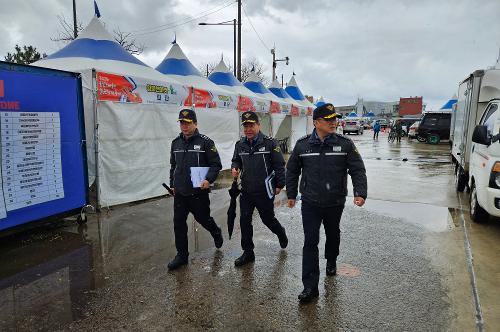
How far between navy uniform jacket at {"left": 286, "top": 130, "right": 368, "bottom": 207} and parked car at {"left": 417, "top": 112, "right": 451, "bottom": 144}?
25.2m

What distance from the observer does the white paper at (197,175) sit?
417cm

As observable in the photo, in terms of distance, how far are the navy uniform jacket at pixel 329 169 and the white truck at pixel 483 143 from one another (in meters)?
2.91

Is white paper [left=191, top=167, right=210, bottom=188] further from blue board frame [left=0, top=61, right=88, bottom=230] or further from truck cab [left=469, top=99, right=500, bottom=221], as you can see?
truck cab [left=469, top=99, right=500, bottom=221]

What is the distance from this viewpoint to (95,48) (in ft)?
25.0

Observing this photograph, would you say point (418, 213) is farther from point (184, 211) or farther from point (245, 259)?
point (184, 211)

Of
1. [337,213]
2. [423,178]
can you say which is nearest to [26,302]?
[337,213]

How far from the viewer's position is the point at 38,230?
576 cm

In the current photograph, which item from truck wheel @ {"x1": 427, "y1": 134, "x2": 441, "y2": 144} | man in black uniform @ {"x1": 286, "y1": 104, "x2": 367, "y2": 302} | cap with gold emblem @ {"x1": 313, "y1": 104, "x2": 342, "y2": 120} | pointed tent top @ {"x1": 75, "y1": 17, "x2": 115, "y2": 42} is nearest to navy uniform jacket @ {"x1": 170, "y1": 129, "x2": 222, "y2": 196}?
man in black uniform @ {"x1": 286, "y1": 104, "x2": 367, "y2": 302}

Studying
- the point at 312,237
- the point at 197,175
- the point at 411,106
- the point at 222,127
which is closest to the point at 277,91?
the point at 222,127

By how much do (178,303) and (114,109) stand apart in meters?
4.66

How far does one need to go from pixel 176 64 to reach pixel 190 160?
762 centimetres

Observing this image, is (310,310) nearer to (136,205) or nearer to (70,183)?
(70,183)

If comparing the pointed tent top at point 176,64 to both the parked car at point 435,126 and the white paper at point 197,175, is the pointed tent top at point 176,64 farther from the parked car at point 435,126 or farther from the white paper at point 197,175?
the parked car at point 435,126

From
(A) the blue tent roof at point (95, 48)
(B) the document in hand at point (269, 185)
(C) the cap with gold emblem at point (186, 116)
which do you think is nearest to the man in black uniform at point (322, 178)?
(B) the document in hand at point (269, 185)
